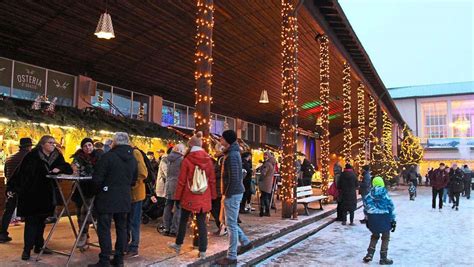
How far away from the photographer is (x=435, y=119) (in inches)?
1832

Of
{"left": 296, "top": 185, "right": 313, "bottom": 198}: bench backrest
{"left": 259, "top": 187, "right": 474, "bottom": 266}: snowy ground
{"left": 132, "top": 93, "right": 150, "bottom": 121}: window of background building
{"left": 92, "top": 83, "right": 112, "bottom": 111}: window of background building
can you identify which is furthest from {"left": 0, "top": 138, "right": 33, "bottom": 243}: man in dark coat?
{"left": 132, "top": 93, "right": 150, "bottom": 121}: window of background building

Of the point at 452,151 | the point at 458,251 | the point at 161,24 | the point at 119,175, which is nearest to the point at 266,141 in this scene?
the point at 161,24

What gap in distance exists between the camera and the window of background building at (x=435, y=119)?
1801 inches

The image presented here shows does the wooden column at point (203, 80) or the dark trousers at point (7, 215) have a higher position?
the wooden column at point (203, 80)

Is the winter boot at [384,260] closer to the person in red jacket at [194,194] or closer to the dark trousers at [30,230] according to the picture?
the person in red jacket at [194,194]

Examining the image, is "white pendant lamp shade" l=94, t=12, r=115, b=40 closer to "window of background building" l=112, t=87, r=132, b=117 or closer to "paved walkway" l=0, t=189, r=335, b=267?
"paved walkway" l=0, t=189, r=335, b=267

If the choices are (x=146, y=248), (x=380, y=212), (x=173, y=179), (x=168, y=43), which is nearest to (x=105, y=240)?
(x=146, y=248)

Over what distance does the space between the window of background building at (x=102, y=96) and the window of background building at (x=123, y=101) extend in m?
0.27

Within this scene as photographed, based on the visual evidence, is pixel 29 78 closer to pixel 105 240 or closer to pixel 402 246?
pixel 105 240

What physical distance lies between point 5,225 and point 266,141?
21.2 meters

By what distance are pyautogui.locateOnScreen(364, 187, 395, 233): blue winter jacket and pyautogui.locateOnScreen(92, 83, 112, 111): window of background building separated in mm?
9564

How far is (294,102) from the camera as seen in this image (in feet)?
32.1

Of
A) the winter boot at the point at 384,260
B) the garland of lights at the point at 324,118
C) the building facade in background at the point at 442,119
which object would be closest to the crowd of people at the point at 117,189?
the winter boot at the point at 384,260

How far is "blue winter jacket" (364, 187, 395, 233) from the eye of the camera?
6.25 m
